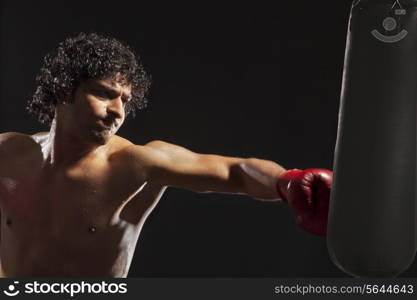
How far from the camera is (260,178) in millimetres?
1643

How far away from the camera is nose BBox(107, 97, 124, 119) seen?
1.74 m

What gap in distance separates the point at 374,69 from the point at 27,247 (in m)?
1.01

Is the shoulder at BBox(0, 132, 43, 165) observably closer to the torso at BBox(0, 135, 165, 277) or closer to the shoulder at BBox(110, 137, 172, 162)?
the torso at BBox(0, 135, 165, 277)

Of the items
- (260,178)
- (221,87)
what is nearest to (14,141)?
(260,178)

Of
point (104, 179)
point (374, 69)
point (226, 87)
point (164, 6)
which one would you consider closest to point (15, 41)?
point (164, 6)

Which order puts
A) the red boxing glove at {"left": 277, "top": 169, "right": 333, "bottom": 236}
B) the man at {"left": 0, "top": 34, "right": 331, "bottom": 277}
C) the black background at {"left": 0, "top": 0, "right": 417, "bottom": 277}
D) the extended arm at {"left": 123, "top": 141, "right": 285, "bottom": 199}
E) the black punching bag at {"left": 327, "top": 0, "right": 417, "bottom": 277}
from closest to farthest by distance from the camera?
1. the black punching bag at {"left": 327, "top": 0, "right": 417, "bottom": 277}
2. the red boxing glove at {"left": 277, "top": 169, "right": 333, "bottom": 236}
3. the extended arm at {"left": 123, "top": 141, "right": 285, "bottom": 199}
4. the man at {"left": 0, "top": 34, "right": 331, "bottom": 277}
5. the black background at {"left": 0, "top": 0, "right": 417, "bottom": 277}

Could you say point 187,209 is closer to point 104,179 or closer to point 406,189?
point 104,179

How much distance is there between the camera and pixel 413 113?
1246 millimetres

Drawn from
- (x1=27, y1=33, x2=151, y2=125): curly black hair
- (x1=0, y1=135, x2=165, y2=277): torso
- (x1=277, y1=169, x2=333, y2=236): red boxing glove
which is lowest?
(x1=0, y1=135, x2=165, y2=277): torso

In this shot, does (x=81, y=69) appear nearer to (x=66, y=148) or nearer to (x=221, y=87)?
(x=66, y=148)

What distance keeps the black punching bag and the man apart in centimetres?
50

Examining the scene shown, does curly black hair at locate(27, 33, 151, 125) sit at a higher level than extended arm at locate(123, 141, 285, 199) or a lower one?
higher

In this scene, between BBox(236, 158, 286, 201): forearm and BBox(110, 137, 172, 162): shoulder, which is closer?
BBox(236, 158, 286, 201): forearm

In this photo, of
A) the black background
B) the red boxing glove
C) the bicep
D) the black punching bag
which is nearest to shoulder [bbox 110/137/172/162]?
the bicep
